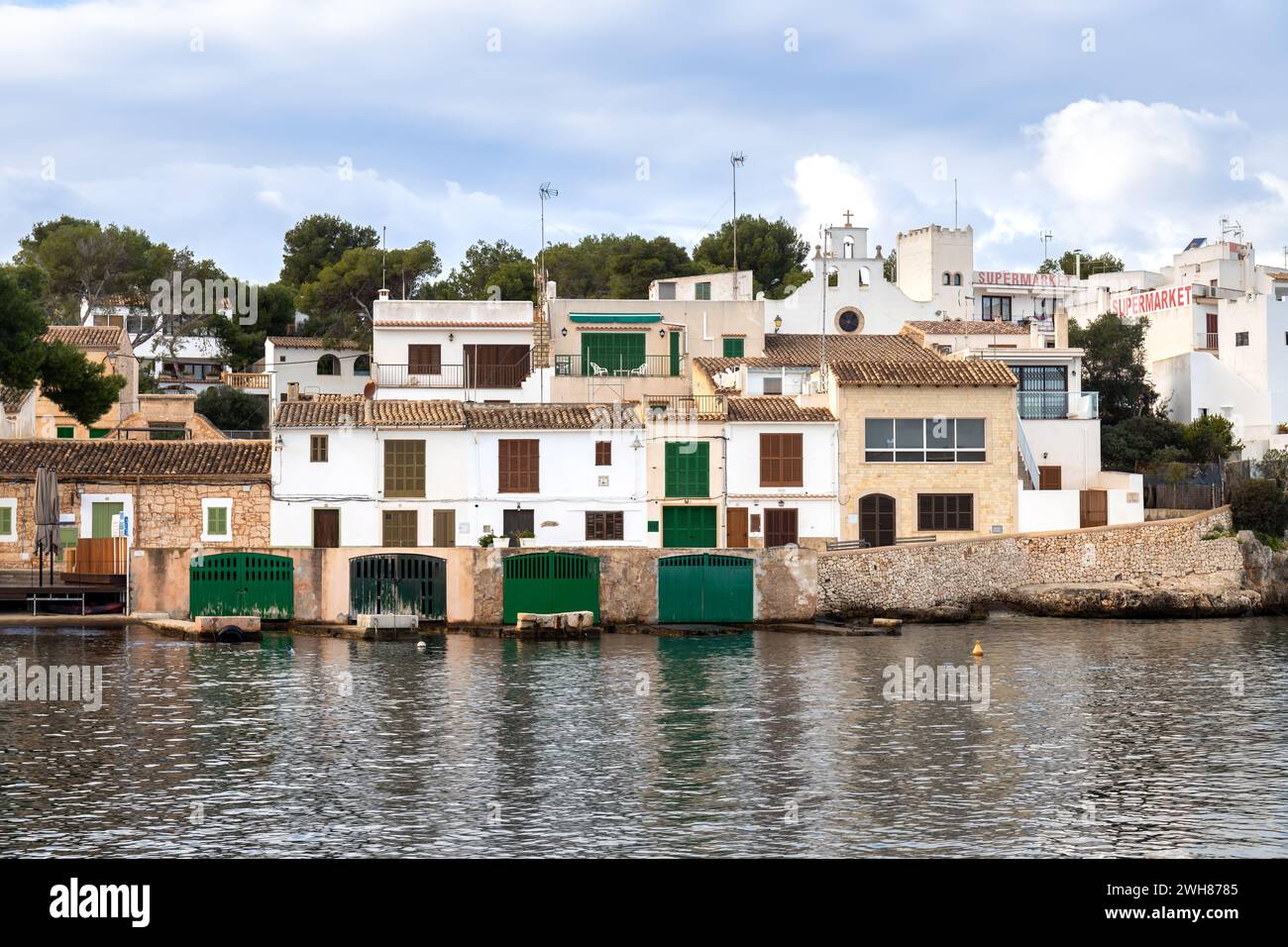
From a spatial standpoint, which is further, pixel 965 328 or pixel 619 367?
pixel 965 328

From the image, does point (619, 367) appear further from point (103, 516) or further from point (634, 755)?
point (634, 755)

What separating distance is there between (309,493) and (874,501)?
68.4ft

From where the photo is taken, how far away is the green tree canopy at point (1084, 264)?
111 m

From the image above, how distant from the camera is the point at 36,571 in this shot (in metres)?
52.8

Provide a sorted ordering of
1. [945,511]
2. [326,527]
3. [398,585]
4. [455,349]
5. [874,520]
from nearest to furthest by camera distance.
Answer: [398,585]
[326,527]
[874,520]
[945,511]
[455,349]

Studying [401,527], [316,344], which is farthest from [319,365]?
[401,527]

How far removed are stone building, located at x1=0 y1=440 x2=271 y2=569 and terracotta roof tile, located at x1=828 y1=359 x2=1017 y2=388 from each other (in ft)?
71.8

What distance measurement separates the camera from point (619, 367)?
227 ft

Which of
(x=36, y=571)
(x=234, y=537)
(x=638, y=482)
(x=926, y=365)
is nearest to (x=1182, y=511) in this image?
(x=926, y=365)

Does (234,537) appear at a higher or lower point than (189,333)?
lower

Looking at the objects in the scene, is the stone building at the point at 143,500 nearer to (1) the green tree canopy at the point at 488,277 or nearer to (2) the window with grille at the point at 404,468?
(2) the window with grille at the point at 404,468

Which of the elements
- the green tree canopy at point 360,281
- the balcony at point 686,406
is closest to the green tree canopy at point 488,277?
the green tree canopy at point 360,281

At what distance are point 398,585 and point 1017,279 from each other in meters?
58.9
